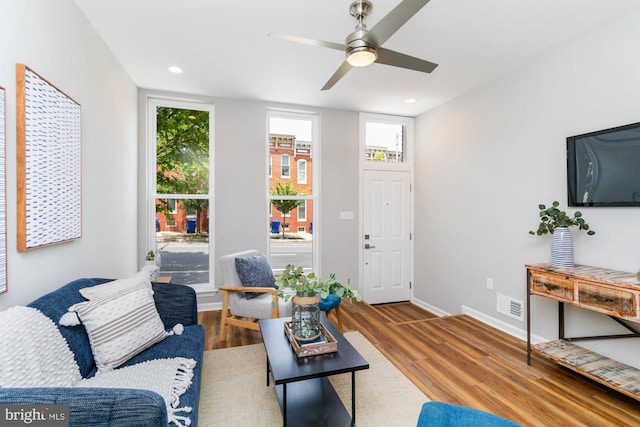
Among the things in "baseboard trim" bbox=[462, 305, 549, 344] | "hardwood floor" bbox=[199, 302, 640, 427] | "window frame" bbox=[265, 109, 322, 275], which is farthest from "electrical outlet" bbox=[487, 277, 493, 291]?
"window frame" bbox=[265, 109, 322, 275]

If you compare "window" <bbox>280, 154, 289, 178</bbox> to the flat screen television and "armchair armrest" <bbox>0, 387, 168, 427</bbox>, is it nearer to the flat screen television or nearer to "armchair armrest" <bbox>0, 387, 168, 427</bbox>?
the flat screen television

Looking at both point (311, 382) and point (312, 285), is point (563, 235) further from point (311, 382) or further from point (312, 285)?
point (311, 382)

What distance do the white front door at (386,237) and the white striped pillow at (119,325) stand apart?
125 inches

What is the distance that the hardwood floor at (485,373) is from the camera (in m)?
1.95

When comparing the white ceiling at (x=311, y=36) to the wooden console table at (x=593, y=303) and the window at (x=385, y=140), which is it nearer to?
the window at (x=385, y=140)

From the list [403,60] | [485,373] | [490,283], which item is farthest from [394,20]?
[490,283]

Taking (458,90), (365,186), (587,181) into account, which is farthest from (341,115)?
(587,181)

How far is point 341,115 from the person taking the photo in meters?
4.45

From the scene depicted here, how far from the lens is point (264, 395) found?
6.97 ft

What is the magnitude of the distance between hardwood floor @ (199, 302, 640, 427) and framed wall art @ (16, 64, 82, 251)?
1676 mm

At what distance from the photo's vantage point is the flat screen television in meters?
2.20

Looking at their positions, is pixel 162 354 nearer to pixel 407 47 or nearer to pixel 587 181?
A: pixel 407 47

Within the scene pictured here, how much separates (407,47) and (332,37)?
68 cm

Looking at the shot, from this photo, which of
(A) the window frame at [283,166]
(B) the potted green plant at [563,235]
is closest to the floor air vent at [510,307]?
(B) the potted green plant at [563,235]
